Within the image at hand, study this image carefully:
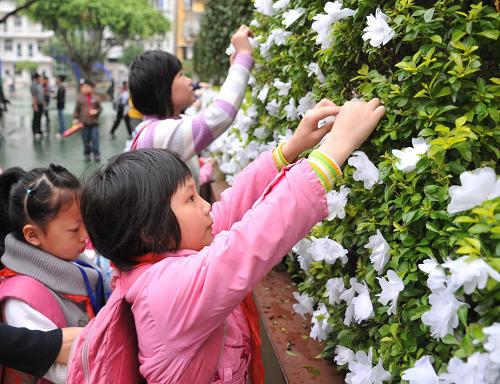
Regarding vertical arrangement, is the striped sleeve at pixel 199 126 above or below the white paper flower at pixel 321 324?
above

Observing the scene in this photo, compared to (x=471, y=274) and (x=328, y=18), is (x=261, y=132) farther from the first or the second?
(x=471, y=274)

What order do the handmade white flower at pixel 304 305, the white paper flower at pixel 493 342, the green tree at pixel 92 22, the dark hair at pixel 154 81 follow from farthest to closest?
the green tree at pixel 92 22
the dark hair at pixel 154 81
the handmade white flower at pixel 304 305
the white paper flower at pixel 493 342

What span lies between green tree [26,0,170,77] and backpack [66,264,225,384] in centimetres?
3822

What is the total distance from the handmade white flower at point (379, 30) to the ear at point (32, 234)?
155cm

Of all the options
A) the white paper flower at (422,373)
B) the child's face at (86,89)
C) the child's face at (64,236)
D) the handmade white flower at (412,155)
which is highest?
the handmade white flower at (412,155)

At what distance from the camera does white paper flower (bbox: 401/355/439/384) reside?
Answer: 3.97ft

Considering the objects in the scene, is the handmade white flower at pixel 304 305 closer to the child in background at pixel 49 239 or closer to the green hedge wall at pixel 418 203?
the green hedge wall at pixel 418 203

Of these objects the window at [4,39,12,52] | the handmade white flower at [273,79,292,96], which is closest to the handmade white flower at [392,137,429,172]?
the handmade white flower at [273,79,292,96]

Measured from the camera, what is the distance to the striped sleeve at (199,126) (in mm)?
2584

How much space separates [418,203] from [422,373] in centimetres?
40

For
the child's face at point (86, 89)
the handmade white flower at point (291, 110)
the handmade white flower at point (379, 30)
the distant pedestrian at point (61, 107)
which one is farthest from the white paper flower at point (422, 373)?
the distant pedestrian at point (61, 107)

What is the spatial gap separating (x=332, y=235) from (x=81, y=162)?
999 centimetres

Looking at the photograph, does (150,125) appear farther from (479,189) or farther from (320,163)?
(479,189)

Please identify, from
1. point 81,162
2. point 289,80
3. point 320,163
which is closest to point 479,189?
point 320,163
